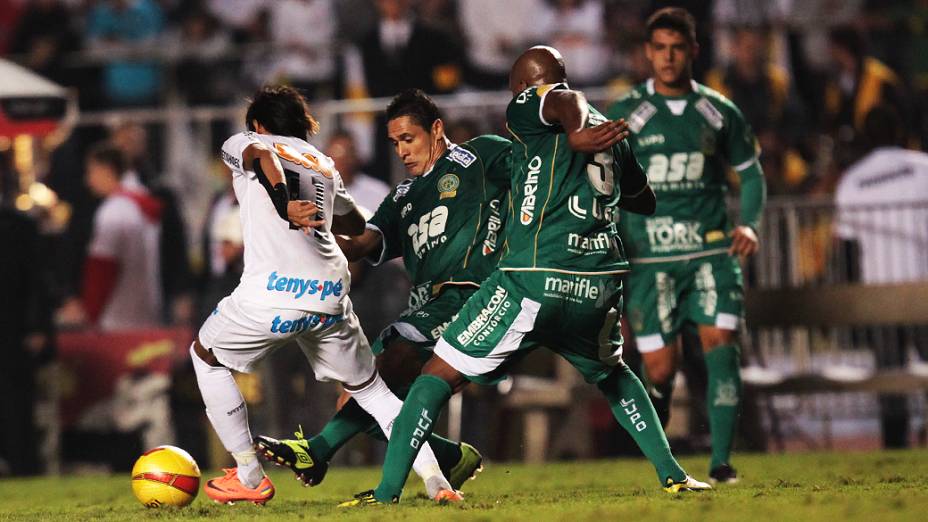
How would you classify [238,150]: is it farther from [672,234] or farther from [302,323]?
[672,234]

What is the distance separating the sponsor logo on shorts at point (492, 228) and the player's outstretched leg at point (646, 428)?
106 cm

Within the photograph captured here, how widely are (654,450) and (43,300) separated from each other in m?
7.34

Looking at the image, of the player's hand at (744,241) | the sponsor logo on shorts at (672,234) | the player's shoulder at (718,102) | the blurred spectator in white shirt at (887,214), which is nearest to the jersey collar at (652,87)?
the player's shoulder at (718,102)

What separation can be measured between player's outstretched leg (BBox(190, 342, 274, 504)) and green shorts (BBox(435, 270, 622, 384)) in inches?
46.2

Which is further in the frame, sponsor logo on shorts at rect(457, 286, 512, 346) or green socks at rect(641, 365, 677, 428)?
green socks at rect(641, 365, 677, 428)

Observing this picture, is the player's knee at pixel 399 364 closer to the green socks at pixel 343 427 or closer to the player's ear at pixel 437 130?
the green socks at pixel 343 427

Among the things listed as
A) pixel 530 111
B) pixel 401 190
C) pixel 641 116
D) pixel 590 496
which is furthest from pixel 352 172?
pixel 530 111

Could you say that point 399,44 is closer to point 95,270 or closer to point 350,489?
point 95,270

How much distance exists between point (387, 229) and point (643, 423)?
178 centimetres

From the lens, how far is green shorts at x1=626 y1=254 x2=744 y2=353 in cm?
894

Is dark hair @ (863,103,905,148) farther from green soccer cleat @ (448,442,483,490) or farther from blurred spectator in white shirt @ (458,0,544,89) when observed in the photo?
green soccer cleat @ (448,442,483,490)

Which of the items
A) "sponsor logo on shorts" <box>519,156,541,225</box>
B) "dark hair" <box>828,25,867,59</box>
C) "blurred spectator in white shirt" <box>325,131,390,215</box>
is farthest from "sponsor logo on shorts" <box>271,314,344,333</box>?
"dark hair" <box>828,25,867,59</box>

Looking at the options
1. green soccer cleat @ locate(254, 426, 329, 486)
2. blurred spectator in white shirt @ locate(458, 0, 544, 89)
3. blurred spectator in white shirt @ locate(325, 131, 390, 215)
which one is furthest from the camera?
blurred spectator in white shirt @ locate(458, 0, 544, 89)

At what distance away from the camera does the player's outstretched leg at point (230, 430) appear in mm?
7582
